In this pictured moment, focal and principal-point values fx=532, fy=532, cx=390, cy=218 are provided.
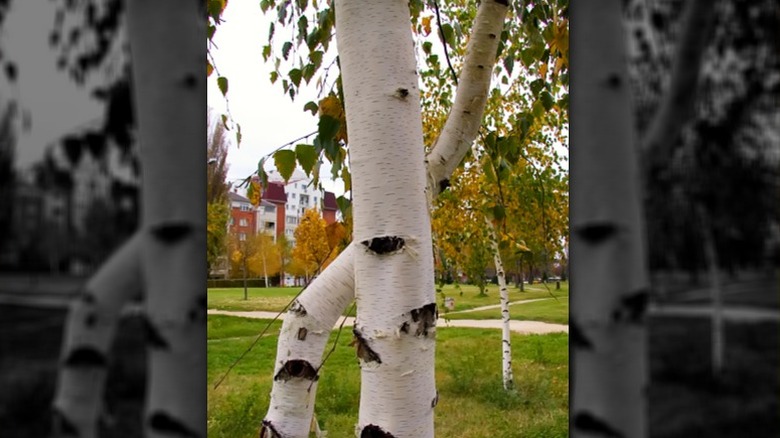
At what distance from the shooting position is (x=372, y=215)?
1.89 ft

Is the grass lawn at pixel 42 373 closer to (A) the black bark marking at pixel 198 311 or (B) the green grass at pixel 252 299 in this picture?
(A) the black bark marking at pixel 198 311

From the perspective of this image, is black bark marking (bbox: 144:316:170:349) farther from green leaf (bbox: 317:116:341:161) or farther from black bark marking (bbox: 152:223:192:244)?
green leaf (bbox: 317:116:341:161)

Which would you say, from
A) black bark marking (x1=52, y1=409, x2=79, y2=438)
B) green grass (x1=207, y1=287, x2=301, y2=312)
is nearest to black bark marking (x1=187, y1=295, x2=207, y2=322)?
black bark marking (x1=52, y1=409, x2=79, y2=438)

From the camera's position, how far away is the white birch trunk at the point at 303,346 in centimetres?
83

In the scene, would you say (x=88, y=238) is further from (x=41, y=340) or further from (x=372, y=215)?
(x=372, y=215)

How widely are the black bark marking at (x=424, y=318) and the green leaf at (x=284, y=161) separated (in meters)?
0.39

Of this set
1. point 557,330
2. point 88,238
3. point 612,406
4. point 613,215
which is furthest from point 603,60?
point 557,330

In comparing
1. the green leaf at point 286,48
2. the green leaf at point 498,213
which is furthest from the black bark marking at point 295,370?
the green leaf at point 286,48

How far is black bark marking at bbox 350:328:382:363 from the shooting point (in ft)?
1.87

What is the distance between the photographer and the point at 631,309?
14.7 inches

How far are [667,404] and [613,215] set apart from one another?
0.15 meters

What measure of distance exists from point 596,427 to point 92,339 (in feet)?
1.27

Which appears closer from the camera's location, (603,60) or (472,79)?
(603,60)

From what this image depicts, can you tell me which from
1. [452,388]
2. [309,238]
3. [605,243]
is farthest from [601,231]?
[452,388]
